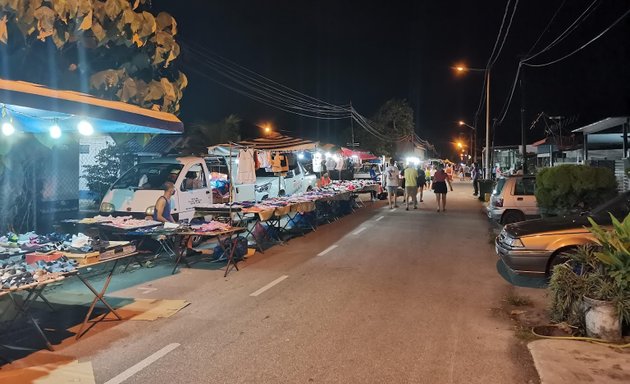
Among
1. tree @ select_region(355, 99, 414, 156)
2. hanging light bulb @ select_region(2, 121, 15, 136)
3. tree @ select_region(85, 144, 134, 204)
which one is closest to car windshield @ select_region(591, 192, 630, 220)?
hanging light bulb @ select_region(2, 121, 15, 136)

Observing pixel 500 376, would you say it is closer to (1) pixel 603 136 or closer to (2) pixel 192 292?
(2) pixel 192 292

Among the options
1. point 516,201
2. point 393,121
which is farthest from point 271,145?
point 393,121

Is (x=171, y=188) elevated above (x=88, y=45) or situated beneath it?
situated beneath

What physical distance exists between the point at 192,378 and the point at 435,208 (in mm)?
18706

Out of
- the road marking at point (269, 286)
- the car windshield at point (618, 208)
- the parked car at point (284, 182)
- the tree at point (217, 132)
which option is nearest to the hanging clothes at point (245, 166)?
the parked car at point (284, 182)

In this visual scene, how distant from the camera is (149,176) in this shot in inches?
485

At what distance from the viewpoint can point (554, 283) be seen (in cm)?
639

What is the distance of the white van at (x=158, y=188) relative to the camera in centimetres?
1148

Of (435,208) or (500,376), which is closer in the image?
(500,376)

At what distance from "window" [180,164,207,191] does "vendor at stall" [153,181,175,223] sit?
1413mm

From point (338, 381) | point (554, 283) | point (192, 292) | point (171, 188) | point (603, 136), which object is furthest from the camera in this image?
point (603, 136)

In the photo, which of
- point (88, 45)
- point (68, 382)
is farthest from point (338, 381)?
point (88, 45)

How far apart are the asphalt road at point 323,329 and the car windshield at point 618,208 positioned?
205 centimetres

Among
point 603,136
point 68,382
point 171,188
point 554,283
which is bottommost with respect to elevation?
point 68,382
